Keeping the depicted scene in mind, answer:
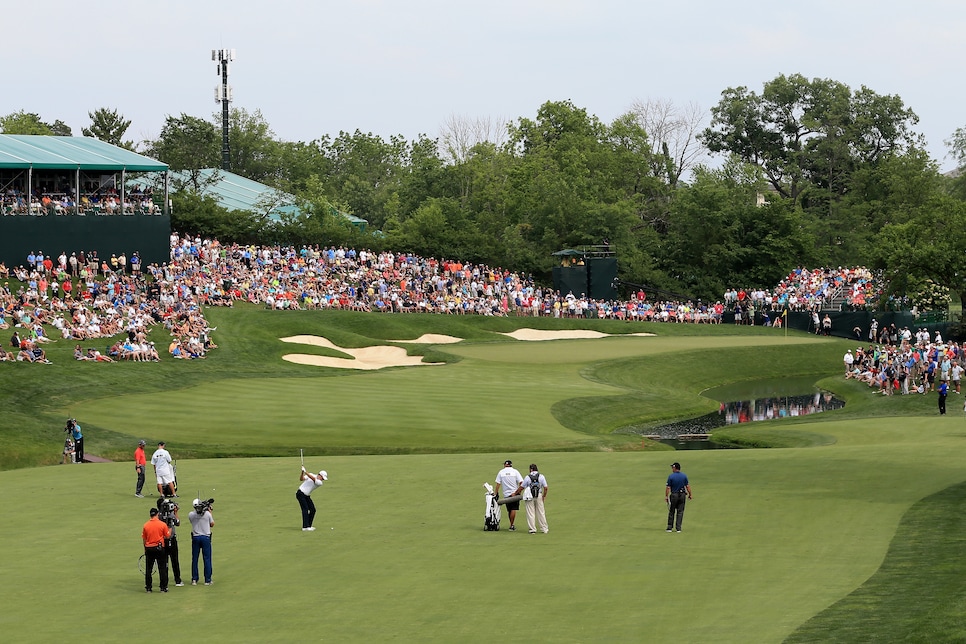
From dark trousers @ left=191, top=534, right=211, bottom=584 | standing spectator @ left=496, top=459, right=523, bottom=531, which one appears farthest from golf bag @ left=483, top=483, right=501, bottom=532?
dark trousers @ left=191, top=534, right=211, bottom=584

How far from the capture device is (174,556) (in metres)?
21.8

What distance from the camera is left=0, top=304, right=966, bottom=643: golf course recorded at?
19.7 m

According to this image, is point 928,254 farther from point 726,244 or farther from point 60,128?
point 60,128

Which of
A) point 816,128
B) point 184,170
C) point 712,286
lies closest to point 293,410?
point 712,286

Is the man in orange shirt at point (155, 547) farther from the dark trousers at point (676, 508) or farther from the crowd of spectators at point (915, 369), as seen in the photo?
the crowd of spectators at point (915, 369)

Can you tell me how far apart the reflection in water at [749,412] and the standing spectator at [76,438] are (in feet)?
65.2

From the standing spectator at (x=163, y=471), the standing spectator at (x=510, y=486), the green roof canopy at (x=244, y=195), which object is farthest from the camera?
the green roof canopy at (x=244, y=195)

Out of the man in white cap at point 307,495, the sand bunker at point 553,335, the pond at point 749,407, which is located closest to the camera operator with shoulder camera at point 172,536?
the man in white cap at point 307,495

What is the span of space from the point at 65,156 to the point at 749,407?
39.8m

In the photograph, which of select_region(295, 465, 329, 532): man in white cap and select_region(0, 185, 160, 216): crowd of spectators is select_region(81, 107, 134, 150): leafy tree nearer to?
select_region(0, 185, 160, 216): crowd of spectators

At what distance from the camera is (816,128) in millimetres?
128375

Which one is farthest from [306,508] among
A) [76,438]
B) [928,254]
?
[928,254]

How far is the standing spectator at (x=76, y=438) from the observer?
37.0 meters

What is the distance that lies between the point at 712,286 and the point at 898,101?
48434mm
